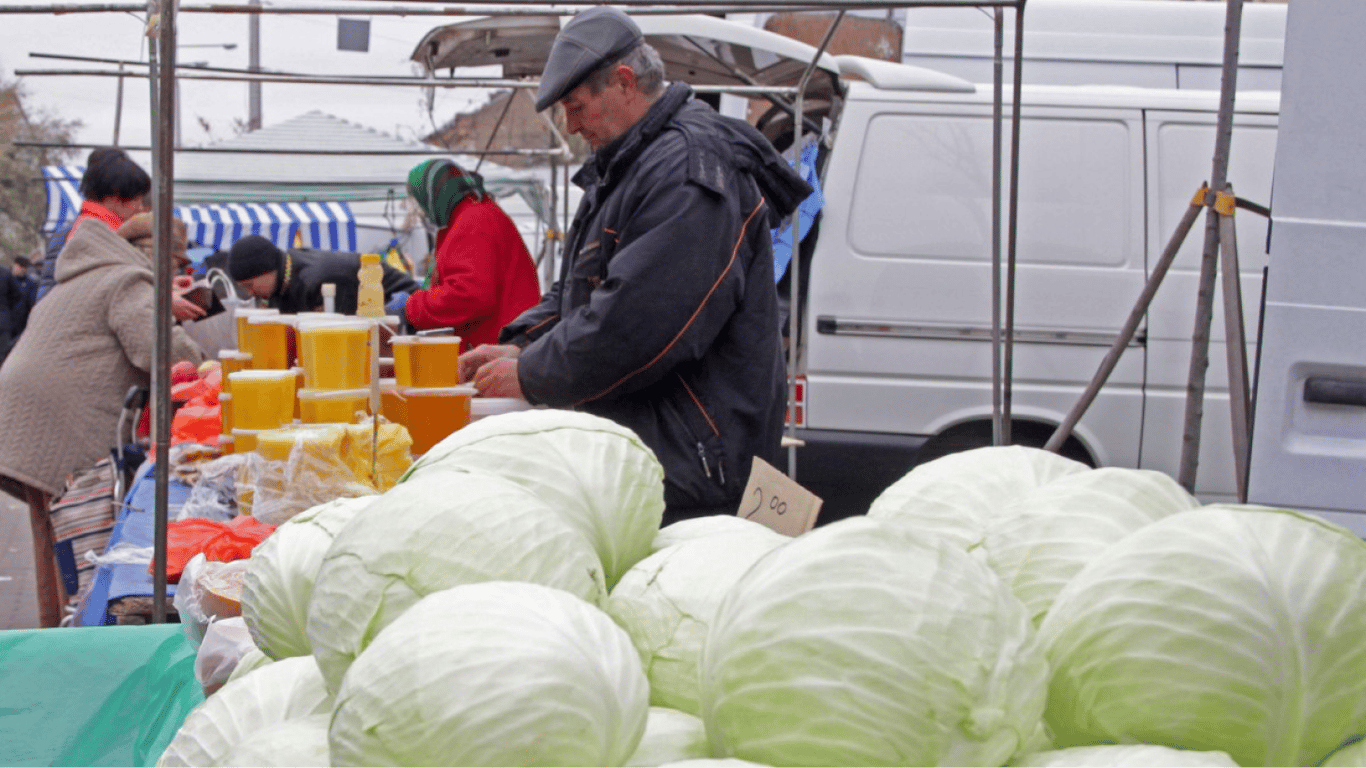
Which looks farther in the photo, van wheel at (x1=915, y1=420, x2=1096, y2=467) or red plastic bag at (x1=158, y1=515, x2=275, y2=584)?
van wheel at (x1=915, y1=420, x2=1096, y2=467)

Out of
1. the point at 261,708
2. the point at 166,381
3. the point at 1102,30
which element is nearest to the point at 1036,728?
the point at 261,708

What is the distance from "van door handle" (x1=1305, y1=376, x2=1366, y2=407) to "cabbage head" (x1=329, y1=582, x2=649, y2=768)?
7.69ft

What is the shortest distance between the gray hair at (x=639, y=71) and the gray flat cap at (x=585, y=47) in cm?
1

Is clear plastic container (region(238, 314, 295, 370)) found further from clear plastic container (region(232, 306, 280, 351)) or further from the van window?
the van window

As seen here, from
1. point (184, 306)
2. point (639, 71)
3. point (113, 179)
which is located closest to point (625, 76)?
point (639, 71)

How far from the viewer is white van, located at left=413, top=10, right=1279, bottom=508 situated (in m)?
5.14

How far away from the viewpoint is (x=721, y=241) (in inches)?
107

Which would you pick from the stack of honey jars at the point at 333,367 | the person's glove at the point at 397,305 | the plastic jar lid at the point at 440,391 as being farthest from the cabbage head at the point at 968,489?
the person's glove at the point at 397,305

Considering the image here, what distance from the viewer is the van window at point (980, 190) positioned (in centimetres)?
515

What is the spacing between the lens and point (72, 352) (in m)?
4.55

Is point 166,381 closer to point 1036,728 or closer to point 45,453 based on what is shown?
point 1036,728

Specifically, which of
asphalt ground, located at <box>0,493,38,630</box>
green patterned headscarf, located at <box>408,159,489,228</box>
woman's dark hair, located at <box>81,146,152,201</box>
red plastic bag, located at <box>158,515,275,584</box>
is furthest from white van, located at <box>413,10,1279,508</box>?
asphalt ground, located at <box>0,493,38,630</box>

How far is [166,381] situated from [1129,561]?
6.67 ft

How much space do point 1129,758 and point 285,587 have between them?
943mm
